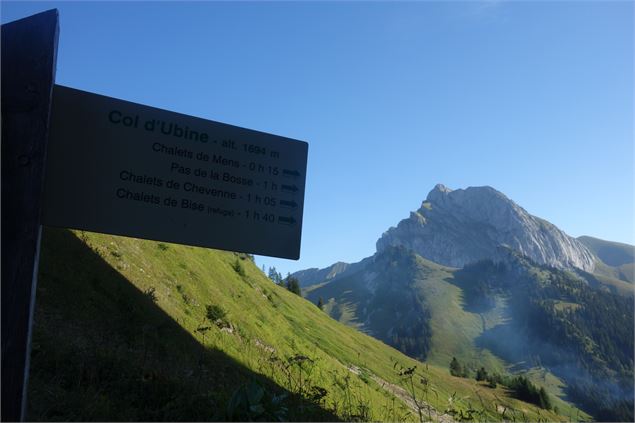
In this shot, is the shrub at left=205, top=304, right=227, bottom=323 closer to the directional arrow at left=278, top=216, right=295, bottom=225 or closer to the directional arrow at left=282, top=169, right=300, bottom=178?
the directional arrow at left=278, top=216, right=295, bottom=225

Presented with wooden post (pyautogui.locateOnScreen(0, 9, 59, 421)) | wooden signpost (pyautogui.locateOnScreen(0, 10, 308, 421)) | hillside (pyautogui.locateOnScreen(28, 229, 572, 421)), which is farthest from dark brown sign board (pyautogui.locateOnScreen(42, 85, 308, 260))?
hillside (pyautogui.locateOnScreen(28, 229, 572, 421))

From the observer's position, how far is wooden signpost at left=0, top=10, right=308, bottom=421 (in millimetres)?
4141

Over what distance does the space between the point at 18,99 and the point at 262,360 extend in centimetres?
1395

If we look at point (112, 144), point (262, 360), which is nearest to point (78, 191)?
point (112, 144)

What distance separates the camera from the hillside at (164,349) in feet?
18.9

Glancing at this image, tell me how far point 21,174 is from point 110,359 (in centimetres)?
411

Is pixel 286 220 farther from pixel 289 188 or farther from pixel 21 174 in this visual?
pixel 21 174

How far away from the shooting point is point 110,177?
4828 mm

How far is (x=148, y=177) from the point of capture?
4.98 m

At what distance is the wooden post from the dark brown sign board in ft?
0.83

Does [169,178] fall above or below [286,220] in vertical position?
above

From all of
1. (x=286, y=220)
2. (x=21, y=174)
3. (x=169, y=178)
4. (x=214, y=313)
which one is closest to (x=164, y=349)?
(x=214, y=313)

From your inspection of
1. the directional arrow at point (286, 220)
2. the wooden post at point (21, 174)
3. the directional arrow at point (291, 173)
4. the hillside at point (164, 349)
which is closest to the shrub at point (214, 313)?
the hillside at point (164, 349)

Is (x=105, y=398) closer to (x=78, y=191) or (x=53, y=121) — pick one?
(x=78, y=191)
